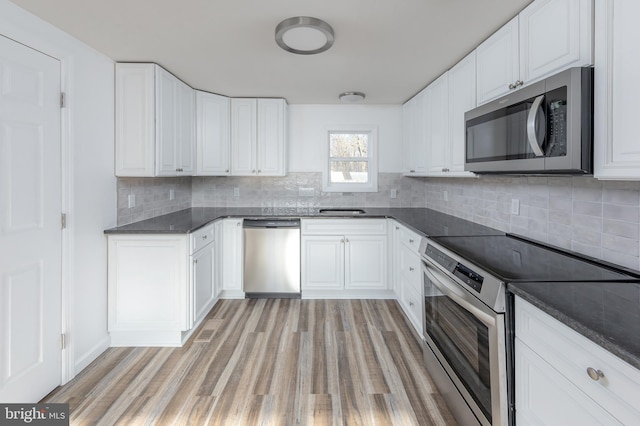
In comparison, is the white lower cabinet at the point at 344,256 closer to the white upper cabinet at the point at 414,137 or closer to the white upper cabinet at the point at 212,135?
the white upper cabinet at the point at 414,137

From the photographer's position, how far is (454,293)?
1.70 metres

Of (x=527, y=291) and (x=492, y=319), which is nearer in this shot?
(x=527, y=291)

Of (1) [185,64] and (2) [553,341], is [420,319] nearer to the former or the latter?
(2) [553,341]

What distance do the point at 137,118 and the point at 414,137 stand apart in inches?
107

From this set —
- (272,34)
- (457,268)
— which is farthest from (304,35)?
(457,268)

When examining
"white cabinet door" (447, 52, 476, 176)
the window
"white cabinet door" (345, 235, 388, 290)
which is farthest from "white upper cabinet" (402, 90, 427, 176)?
Answer: "white cabinet door" (345, 235, 388, 290)

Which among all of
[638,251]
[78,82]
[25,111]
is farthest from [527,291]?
[78,82]

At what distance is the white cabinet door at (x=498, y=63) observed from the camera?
6.22 ft

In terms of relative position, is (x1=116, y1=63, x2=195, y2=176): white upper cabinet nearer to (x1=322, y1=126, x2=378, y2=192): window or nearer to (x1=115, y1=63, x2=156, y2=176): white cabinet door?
(x1=115, y1=63, x2=156, y2=176): white cabinet door

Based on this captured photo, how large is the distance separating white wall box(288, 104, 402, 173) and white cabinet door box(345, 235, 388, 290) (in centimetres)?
111

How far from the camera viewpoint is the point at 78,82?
90.1 inches

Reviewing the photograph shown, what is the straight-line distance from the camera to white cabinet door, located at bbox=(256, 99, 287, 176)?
3945mm

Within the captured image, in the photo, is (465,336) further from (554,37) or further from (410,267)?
(554,37)

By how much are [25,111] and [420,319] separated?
2.91 m
